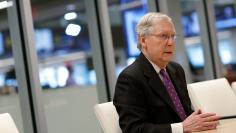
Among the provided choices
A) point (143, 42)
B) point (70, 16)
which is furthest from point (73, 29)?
point (143, 42)

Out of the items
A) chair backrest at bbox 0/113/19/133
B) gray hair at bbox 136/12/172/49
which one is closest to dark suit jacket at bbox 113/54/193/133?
gray hair at bbox 136/12/172/49

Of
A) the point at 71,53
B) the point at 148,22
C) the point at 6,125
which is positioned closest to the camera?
the point at 6,125

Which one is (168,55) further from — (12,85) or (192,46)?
(192,46)

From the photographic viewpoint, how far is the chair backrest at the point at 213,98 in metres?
3.21

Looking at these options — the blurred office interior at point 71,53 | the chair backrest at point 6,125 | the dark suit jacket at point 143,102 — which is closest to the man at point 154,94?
the dark suit jacket at point 143,102

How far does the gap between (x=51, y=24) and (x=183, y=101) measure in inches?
95.3

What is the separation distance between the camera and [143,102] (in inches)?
91.7

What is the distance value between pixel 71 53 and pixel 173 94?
96.4 inches

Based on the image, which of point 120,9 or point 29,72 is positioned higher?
point 120,9

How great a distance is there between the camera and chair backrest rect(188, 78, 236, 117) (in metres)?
3.21

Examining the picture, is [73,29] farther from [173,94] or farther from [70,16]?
[173,94]

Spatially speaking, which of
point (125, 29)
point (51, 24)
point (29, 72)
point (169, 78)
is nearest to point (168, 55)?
point (169, 78)

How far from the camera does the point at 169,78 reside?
2.60m

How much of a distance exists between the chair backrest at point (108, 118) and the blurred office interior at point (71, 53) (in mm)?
1745
